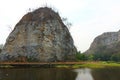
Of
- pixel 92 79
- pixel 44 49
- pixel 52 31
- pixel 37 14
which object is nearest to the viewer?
pixel 92 79

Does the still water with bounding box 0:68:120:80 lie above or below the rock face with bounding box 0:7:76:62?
below

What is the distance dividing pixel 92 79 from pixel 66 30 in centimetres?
6724

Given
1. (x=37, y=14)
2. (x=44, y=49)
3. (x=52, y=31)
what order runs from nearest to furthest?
(x=44, y=49)
(x=52, y=31)
(x=37, y=14)

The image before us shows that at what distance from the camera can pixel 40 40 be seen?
87312 mm

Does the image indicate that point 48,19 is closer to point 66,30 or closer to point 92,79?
point 66,30

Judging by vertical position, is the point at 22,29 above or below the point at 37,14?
below

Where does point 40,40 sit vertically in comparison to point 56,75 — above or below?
above

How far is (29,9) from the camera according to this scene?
100m

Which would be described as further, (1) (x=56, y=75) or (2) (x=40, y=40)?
(2) (x=40, y=40)

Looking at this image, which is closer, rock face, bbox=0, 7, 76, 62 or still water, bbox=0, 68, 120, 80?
still water, bbox=0, 68, 120, 80

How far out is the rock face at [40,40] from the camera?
85500mm

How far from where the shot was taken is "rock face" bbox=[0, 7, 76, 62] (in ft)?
281

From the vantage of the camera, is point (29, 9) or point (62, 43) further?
point (29, 9)

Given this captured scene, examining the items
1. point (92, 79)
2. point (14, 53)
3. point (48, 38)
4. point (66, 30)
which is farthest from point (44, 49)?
point (92, 79)
